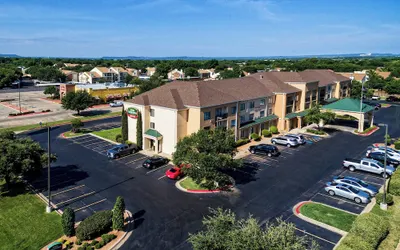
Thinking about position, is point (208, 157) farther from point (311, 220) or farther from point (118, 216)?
point (311, 220)

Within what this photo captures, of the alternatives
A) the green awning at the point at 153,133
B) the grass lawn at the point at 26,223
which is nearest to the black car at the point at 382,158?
the green awning at the point at 153,133

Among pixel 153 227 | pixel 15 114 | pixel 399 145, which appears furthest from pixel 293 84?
pixel 15 114

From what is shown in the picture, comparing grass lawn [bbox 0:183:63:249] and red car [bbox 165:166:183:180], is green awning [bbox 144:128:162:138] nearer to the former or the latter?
A: red car [bbox 165:166:183:180]

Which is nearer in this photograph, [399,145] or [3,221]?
[3,221]

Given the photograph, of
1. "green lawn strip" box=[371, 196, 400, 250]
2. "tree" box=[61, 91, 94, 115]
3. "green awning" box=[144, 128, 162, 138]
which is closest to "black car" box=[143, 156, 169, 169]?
"green awning" box=[144, 128, 162, 138]

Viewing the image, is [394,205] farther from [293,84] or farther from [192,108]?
[293,84]

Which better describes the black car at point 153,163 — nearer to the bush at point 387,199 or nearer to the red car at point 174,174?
the red car at point 174,174
